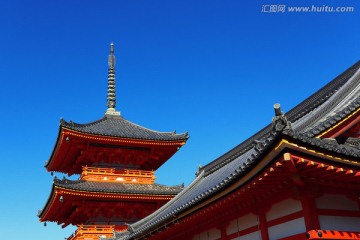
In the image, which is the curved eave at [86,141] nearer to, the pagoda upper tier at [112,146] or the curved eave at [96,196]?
the pagoda upper tier at [112,146]

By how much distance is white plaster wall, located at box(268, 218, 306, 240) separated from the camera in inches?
390

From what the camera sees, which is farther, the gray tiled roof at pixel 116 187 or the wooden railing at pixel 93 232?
the wooden railing at pixel 93 232

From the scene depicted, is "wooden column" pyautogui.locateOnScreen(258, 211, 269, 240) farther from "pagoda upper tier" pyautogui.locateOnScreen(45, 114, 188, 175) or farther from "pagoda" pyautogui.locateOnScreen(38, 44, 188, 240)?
"pagoda upper tier" pyautogui.locateOnScreen(45, 114, 188, 175)

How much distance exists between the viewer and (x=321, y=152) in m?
8.66

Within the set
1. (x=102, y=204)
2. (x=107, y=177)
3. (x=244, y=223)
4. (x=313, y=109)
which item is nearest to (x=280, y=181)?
(x=244, y=223)

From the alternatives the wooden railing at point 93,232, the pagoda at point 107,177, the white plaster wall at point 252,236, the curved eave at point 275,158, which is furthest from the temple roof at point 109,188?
the curved eave at point 275,158

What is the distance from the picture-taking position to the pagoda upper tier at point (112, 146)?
88.1 feet

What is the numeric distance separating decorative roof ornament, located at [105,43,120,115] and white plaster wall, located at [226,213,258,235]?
2172 centimetres

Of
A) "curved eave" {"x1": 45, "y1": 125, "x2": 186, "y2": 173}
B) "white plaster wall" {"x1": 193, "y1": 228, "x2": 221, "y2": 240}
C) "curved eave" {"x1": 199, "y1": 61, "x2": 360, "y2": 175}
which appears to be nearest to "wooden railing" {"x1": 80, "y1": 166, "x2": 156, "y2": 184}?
"curved eave" {"x1": 45, "y1": 125, "x2": 186, "y2": 173}

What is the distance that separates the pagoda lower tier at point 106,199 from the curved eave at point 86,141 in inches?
101

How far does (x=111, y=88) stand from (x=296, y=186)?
28.2m

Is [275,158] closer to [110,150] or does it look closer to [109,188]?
[109,188]

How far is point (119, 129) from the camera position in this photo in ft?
97.1

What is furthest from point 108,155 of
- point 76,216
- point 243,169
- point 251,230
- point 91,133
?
point 243,169
